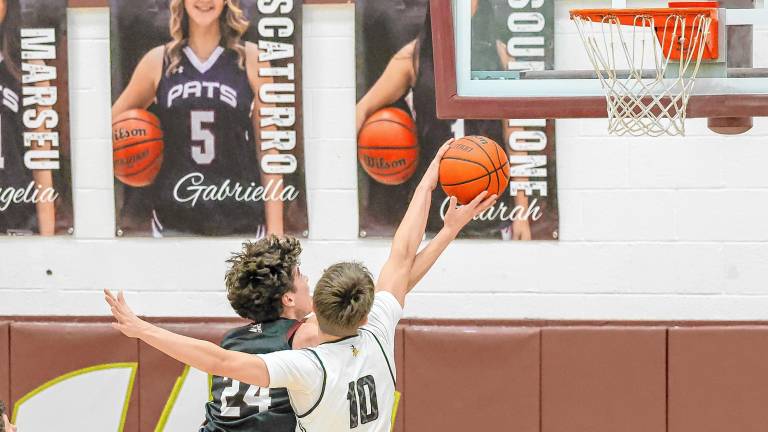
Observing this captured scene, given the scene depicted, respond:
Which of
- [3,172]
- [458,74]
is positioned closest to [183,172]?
[3,172]

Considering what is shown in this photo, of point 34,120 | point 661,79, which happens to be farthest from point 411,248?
point 34,120

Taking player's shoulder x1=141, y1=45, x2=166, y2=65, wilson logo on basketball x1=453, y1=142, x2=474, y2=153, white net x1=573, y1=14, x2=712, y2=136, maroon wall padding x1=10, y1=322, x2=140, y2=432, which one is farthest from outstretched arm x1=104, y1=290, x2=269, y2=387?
player's shoulder x1=141, y1=45, x2=166, y2=65

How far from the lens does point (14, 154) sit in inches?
241

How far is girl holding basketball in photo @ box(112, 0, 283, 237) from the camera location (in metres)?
5.93

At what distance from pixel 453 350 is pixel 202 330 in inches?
52.0

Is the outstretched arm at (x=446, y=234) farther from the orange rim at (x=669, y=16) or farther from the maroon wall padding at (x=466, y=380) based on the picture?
the maroon wall padding at (x=466, y=380)

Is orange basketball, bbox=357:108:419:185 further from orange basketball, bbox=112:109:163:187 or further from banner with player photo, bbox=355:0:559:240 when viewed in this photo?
orange basketball, bbox=112:109:163:187

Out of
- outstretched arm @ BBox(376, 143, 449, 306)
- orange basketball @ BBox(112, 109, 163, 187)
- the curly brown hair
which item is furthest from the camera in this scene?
orange basketball @ BBox(112, 109, 163, 187)

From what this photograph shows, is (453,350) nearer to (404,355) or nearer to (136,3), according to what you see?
(404,355)

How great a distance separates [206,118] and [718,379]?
298 centimetres

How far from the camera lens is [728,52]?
464cm

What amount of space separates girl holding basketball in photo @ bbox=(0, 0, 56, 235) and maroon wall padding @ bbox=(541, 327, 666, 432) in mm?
2782

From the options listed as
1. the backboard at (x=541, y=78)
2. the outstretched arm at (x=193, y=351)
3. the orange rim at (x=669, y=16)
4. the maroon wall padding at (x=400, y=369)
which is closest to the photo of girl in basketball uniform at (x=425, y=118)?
the maroon wall padding at (x=400, y=369)

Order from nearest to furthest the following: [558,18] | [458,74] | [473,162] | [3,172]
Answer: [473,162] → [458,74] → [558,18] → [3,172]
